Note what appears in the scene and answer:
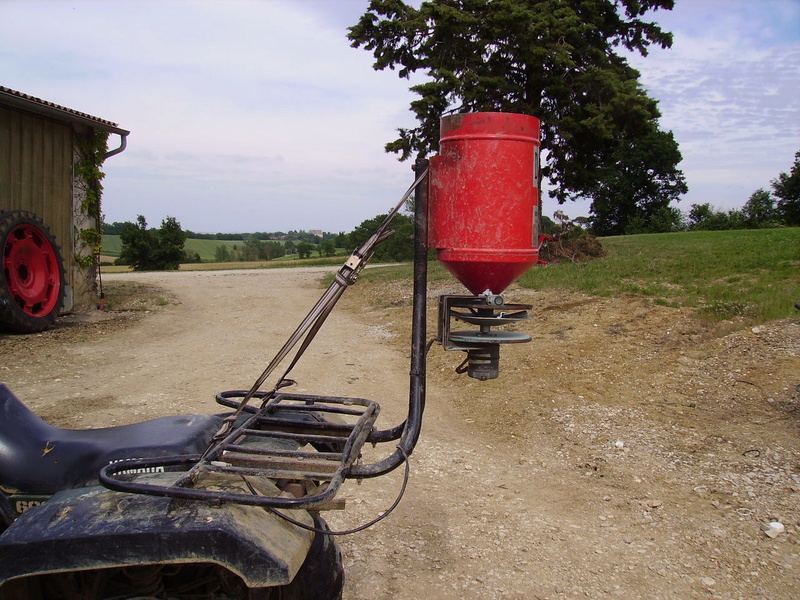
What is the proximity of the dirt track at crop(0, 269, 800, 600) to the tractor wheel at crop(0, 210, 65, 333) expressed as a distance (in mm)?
399

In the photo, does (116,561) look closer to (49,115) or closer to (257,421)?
A: (257,421)

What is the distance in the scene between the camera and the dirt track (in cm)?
367

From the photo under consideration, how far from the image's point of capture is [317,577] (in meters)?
2.47

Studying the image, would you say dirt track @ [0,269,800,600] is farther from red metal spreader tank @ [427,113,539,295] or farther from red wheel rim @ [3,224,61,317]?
red metal spreader tank @ [427,113,539,295]

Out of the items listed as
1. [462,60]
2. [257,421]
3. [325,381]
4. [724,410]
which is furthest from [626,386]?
[462,60]

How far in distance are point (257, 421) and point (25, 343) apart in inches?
310

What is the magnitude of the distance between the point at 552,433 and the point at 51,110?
950 cm

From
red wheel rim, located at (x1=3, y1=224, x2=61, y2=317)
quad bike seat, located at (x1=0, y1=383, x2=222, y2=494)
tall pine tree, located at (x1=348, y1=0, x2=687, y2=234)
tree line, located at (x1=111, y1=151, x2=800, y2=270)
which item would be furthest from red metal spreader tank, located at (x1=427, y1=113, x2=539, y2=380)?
tree line, located at (x1=111, y1=151, x2=800, y2=270)

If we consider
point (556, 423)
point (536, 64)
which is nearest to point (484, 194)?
point (556, 423)

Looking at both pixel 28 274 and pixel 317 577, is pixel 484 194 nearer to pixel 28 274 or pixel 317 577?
pixel 317 577

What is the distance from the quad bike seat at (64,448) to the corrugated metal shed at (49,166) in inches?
351

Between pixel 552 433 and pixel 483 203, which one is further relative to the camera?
pixel 552 433

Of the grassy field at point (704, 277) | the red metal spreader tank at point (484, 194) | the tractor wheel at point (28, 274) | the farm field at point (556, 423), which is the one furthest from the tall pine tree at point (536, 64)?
the red metal spreader tank at point (484, 194)

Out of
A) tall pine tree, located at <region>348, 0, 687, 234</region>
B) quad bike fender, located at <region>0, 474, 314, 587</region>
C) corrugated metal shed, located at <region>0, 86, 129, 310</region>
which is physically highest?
tall pine tree, located at <region>348, 0, 687, 234</region>
